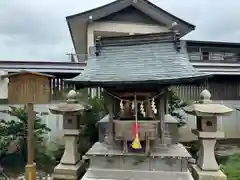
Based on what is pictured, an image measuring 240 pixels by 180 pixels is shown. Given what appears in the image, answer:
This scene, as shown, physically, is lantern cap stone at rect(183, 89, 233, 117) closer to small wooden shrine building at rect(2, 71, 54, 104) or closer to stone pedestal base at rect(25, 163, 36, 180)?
small wooden shrine building at rect(2, 71, 54, 104)

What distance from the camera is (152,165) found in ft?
20.4

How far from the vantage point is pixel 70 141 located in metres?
7.05

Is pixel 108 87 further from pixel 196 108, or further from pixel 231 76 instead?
pixel 231 76

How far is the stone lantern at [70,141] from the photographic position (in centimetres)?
679

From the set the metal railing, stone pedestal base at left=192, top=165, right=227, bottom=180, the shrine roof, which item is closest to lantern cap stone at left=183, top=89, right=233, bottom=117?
the shrine roof

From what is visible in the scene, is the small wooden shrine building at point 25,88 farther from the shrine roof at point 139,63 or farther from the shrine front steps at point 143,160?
the shrine front steps at point 143,160

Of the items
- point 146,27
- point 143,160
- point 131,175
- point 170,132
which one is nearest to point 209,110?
point 170,132

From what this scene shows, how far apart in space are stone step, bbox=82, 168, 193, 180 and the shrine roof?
2078 mm

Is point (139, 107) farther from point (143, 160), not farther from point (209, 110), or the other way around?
point (209, 110)

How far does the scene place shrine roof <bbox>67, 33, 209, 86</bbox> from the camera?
5.73m

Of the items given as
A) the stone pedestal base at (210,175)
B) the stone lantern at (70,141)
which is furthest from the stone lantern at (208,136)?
the stone lantern at (70,141)

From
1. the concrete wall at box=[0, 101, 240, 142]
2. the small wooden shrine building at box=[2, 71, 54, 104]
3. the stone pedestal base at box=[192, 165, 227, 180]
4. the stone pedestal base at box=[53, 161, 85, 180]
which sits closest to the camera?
the small wooden shrine building at box=[2, 71, 54, 104]

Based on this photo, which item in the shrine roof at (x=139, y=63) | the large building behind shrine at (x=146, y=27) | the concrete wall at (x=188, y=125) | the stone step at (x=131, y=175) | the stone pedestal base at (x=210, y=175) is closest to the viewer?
the shrine roof at (x=139, y=63)

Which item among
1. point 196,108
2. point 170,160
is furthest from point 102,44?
point 170,160
